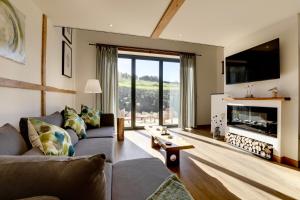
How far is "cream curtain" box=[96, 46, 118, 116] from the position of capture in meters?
4.58

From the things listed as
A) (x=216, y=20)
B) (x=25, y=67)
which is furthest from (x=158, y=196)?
(x=216, y=20)

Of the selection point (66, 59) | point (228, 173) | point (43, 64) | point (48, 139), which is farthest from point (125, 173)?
point (66, 59)

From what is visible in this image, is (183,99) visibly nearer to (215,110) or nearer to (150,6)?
(215,110)

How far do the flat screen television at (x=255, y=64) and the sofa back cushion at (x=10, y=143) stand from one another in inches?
138

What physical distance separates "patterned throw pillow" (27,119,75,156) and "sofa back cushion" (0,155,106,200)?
75 centimetres

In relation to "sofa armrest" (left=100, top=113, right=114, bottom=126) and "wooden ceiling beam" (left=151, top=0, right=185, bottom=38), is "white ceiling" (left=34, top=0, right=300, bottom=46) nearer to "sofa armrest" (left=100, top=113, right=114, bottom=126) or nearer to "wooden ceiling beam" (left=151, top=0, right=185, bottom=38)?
"wooden ceiling beam" (left=151, top=0, right=185, bottom=38)

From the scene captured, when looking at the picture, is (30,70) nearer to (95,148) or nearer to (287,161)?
(95,148)

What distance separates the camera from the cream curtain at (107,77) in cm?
458

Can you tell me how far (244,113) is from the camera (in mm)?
3582

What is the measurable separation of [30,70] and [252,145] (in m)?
3.66

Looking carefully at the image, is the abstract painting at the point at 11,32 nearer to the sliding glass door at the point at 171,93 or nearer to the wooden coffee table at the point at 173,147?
the wooden coffee table at the point at 173,147

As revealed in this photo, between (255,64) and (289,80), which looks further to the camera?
(255,64)

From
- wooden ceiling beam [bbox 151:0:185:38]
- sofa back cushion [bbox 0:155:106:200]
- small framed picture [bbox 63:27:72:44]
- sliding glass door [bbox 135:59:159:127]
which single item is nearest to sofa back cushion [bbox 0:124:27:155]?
sofa back cushion [bbox 0:155:106:200]

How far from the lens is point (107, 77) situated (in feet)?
15.3
